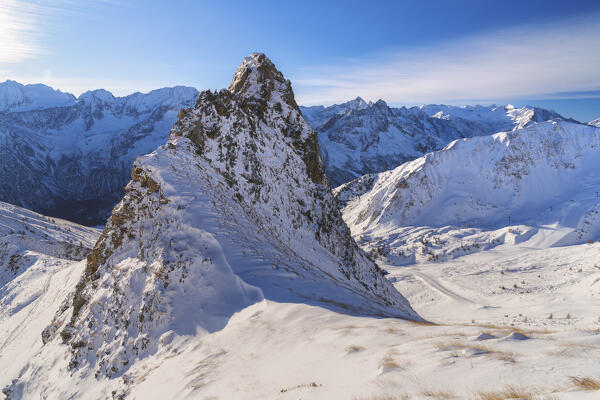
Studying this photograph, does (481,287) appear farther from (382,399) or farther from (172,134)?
(382,399)

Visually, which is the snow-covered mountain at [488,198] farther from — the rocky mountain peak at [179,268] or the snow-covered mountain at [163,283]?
the snow-covered mountain at [163,283]

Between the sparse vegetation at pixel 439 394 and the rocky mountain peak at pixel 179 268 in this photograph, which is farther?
the rocky mountain peak at pixel 179 268

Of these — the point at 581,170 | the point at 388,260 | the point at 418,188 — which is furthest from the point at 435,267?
the point at 581,170

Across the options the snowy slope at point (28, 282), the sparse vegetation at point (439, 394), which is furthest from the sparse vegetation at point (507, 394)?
the snowy slope at point (28, 282)

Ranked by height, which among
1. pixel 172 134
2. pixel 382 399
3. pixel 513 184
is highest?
pixel 172 134

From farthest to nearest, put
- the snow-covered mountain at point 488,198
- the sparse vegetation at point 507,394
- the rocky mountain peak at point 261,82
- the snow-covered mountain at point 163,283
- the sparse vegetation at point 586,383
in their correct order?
the snow-covered mountain at point 488,198, the rocky mountain peak at point 261,82, the snow-covered mountain at point 163,283, the sparse vegetation at point 507,394, the sparse vegetation at point 586,383

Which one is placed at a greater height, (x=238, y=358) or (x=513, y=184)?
(x=238, y=358)
